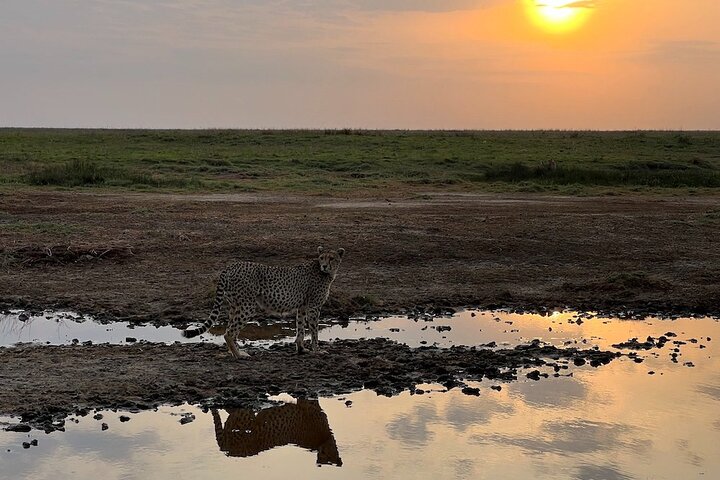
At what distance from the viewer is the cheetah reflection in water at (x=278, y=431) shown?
8.55 metres

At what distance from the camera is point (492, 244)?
19.1 m

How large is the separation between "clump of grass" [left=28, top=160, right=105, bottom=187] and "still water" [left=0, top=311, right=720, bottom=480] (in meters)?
23.4

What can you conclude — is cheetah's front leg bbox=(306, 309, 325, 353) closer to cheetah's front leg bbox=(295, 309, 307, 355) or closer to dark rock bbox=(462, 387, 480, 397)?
cheetah's front leg bbox=(295, 309, 307, 355)

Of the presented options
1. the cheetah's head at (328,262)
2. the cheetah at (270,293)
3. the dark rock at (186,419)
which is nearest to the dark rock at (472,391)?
the cheetah at (270,293)

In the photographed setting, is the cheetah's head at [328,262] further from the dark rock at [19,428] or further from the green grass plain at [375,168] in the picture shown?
the green grass plain at [375,168]

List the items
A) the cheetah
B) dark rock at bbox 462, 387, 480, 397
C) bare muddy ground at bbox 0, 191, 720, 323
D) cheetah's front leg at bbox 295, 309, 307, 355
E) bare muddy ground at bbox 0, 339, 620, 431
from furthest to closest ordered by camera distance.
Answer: bare muddy ground at bbox 0, 191, 720, 323 < cheetah's front leg at bbox 295, 309, 307, 355 < the cheetah < dark rock at bbox 462, 387, 480, 397 < bare muddy ground at bbox 0, 339, 620, 431

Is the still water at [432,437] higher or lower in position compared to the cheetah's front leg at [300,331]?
lower

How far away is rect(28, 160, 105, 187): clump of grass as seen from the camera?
1228 inches

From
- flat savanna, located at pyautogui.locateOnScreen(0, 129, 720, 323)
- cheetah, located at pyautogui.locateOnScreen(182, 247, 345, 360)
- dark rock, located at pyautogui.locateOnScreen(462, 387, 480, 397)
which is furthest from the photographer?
flat savanna, located at pyautogui.locateOnScreen(0, 129, 720, 323)

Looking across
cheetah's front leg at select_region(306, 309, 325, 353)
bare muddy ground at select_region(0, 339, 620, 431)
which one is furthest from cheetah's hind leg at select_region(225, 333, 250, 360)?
cheetah's front leg at select_region(306, 309, 325, 353)

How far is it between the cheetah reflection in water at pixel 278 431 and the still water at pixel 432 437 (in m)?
0.01

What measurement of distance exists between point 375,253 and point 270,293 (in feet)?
23.4

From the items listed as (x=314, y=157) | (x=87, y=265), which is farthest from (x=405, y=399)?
(x=314, y=157)

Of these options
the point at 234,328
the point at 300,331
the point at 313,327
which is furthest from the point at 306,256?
the point at 234,328
